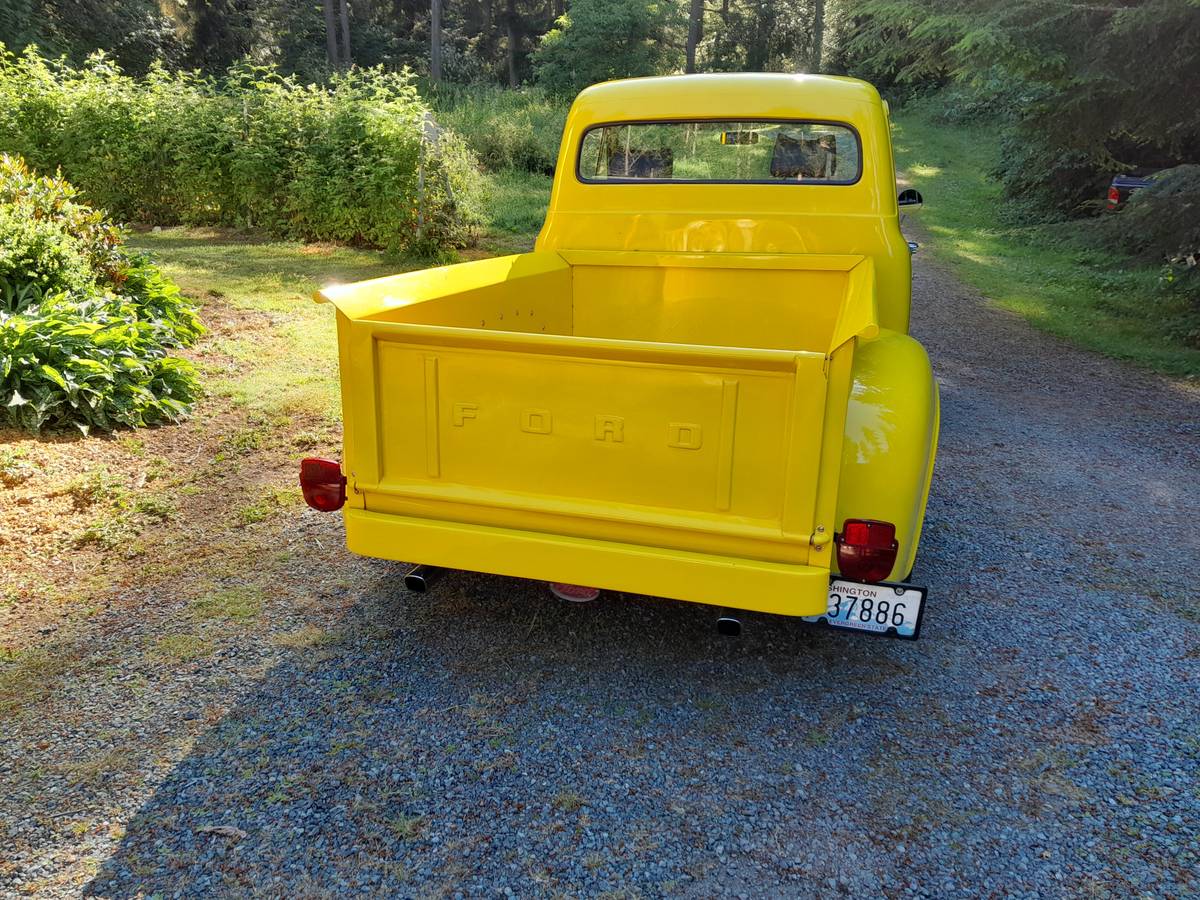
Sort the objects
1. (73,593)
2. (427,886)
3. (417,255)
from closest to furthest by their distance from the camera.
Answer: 1. (427,886)
2. (73,593)
3. (417,255)

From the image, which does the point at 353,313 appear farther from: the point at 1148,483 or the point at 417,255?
the point at 417,255

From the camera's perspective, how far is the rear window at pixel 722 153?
4715mm

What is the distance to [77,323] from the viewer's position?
5262mm

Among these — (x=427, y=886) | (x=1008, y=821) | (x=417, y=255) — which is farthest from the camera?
(x=417, y=255)

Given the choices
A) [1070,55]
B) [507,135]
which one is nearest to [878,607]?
[1070,55]

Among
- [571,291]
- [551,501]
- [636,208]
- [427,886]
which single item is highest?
[636,208]

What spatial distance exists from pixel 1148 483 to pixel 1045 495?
2.67 feet

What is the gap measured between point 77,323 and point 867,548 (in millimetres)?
4960

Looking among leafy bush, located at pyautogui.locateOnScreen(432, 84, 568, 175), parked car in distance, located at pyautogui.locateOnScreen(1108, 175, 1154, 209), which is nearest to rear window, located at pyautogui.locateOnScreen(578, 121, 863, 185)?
parked car in distance, located at pyautogui.locateOnScreen(1108, 175, 1154, 209)

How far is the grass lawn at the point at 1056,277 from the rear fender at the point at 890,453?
614 centimetres

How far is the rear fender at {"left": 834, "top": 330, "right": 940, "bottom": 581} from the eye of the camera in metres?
2.71

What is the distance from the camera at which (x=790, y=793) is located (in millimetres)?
2613

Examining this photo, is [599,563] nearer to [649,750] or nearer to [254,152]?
[649,750]

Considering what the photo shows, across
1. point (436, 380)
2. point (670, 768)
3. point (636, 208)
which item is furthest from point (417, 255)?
point (670, 768)
